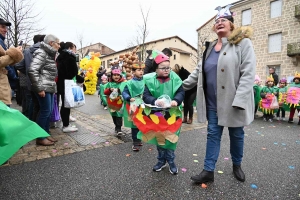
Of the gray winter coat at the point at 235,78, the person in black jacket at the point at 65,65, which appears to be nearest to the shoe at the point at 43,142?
the person in black jacket at the point at 65,65

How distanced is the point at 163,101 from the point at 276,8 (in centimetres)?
2171

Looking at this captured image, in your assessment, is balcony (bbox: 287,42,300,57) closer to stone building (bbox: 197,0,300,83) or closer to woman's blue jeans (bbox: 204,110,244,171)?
stone building (bbox: 197,0,300,83)

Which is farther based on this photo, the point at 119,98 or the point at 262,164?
the point at 119,98

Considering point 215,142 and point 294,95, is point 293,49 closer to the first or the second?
point 294,95

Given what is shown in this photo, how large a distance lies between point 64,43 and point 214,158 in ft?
12.4

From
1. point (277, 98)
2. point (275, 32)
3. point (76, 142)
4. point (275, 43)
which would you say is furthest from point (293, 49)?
point (76, 142)

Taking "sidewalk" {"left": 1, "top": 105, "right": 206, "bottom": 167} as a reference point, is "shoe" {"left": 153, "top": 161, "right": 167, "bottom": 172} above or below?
below

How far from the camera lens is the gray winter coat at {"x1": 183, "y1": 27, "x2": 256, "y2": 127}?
7.82 feet

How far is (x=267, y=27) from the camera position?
65.6ft

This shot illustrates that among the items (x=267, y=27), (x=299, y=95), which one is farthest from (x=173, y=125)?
(x=267, y=27)

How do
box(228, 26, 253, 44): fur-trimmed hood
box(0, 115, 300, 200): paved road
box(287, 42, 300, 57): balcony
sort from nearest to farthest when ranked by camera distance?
box(0, 115, 300, 200): paved road, box(228, 26, 253, 44): fur-trimmed hood, box(287, 42, 300, 57): balcony

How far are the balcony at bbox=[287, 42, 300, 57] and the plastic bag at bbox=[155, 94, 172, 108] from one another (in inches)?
741

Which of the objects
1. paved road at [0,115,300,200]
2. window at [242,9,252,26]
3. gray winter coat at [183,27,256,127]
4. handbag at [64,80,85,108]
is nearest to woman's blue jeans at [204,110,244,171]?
gray winter coat at [183,27,256,127]

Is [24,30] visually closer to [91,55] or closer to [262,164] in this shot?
[91,55]
